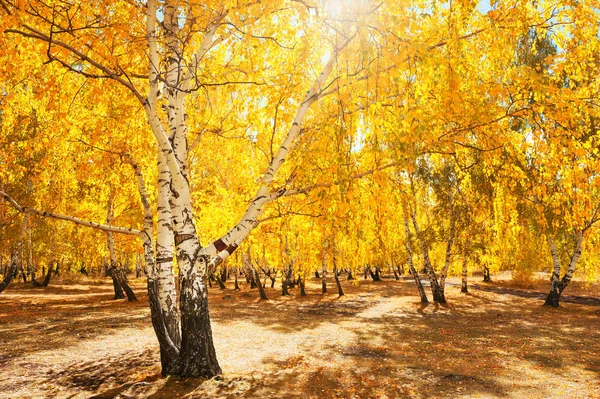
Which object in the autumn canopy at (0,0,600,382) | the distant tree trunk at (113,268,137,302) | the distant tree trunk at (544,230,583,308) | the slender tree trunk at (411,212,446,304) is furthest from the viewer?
the distant tree trunk at (113,268,137,302)

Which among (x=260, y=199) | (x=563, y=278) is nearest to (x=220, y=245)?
(x=260, y=199)

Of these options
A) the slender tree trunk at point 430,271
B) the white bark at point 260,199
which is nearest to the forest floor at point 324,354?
the slender tree trunk at point 430,271

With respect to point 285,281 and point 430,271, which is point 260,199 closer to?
point 430,271

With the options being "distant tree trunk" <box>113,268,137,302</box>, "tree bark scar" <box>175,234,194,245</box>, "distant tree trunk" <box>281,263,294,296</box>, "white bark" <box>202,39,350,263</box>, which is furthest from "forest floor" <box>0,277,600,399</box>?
"distant tree trunk" <box>281,263,294,296</box>

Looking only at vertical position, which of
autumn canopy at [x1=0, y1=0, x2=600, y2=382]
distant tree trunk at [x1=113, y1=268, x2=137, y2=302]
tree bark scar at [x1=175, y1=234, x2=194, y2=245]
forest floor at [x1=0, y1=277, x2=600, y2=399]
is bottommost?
forest floor at [x1=0, y1=277, x2=600, y2=399]

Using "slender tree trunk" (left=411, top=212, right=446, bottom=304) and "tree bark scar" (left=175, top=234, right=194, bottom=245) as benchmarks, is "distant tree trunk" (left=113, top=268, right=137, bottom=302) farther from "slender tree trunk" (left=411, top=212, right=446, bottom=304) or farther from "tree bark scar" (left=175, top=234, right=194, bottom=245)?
"tree bark scar" (left=175, top=234, right=194, bottom=245)

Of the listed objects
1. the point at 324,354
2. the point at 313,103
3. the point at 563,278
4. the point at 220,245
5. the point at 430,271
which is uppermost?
the point at 313,103

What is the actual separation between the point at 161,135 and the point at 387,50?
11.7ft

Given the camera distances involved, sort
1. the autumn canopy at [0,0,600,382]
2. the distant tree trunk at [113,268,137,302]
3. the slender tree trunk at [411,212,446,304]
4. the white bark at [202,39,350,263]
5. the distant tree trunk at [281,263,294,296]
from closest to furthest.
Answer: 1. the autumn canopy at [0,0,600,382]
2. the white bark at [202,39,350,263]
3. the slender tree trunk at [411,212,446,304]
4. the distant tree trunk at [113,268,137,302]
5. the distant tree trunk at [281,263,294,296]

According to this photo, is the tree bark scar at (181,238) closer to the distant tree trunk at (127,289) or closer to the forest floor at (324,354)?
A: the forest floor at (324,354)

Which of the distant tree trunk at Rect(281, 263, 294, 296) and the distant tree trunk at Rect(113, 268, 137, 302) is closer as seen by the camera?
the distant tree trunk at Rect(113, 268, 137, 302)

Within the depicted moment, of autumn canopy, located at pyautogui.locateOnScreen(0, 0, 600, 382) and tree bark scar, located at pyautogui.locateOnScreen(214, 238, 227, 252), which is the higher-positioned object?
autumn canopy, located at pyautogui.locateOnScreen(0, 0, 600, 382)

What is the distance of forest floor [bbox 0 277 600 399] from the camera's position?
20.5 feet

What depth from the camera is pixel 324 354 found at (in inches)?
350
